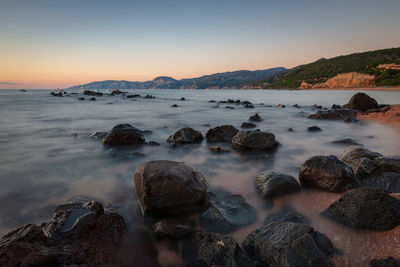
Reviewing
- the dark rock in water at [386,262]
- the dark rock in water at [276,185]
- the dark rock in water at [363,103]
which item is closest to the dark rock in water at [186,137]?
the dark rock in water at [276,185]

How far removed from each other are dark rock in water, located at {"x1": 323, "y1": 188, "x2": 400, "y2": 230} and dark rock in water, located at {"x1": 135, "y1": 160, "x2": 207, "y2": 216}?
2.21 metres

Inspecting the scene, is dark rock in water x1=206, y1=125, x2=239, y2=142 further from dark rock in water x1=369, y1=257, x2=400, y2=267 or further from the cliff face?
the cliff face

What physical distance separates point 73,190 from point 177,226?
280cm

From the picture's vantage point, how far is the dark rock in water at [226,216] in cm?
322

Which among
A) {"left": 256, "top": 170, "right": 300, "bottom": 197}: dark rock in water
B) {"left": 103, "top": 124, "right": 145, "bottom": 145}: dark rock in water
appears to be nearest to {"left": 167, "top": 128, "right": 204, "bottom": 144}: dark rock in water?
{"left": 103, "top": 124, "right": 145, "bottom": 145}: dark rock in water

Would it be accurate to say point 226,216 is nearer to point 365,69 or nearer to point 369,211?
point 369,211

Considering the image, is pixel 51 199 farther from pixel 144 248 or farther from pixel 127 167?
pixel 144 248

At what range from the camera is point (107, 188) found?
4.62 metres

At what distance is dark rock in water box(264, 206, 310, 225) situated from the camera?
3.26 meters

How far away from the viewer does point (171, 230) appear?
3.00 m

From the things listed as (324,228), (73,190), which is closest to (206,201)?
(324,228)

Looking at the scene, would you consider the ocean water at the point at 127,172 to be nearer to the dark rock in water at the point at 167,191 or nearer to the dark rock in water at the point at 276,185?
the dark rock in water at the point at 276,185

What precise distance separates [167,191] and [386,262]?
2.88 m

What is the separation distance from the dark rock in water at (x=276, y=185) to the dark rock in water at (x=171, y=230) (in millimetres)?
1829
